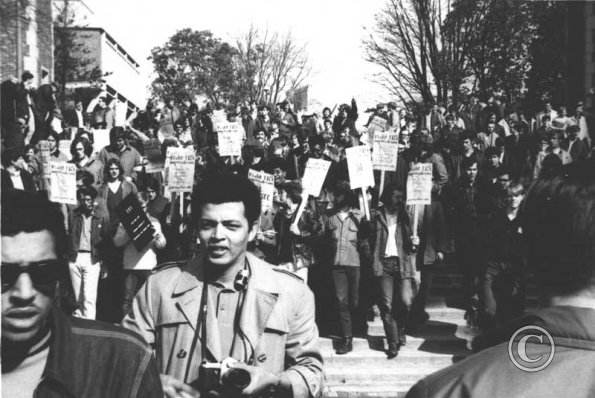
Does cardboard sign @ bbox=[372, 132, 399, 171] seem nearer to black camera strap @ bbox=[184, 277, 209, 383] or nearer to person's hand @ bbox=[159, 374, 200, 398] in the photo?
black camera strap @ bbox=[184, 277, 209, 383]

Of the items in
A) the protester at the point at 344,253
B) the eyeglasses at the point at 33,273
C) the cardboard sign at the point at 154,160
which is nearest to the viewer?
the eyeglasses at the point at 33,273

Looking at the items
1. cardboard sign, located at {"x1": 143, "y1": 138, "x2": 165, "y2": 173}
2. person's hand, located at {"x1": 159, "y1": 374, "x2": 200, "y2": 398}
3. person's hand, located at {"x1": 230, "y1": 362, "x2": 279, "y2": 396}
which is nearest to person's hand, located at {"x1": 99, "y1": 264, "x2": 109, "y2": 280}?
cardboard sign, located at {"x1": 143, "y1": 138, "x2": 165, "y2": 173}

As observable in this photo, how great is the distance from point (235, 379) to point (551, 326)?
161 cm

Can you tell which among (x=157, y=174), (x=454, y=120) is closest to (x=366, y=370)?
(x=157, y=174)

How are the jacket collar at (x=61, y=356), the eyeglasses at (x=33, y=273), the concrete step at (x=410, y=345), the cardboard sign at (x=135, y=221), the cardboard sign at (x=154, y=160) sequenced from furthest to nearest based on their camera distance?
the cardboard sign at (x=154, y=160)
the concrete step at (x=410, y=345)
the cardboard sign at (x=135, y=221)
the eyeglasses at (x=33, y=273)
the jacket collar at (x=61, y=356)

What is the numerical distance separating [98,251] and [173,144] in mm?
3781

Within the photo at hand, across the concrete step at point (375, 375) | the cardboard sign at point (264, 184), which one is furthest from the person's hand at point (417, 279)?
the cardboard sign at point (264, 184)

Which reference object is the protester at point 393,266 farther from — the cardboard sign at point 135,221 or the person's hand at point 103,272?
the person's hand at point 103,272

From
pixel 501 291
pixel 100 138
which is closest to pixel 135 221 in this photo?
pixel 501 291

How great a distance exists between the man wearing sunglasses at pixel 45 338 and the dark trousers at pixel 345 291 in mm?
7151

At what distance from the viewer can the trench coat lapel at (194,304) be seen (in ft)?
10.1

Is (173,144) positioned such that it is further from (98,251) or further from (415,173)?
(415,173)

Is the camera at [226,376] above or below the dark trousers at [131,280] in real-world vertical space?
above

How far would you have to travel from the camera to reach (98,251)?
→ 9.07 meters
